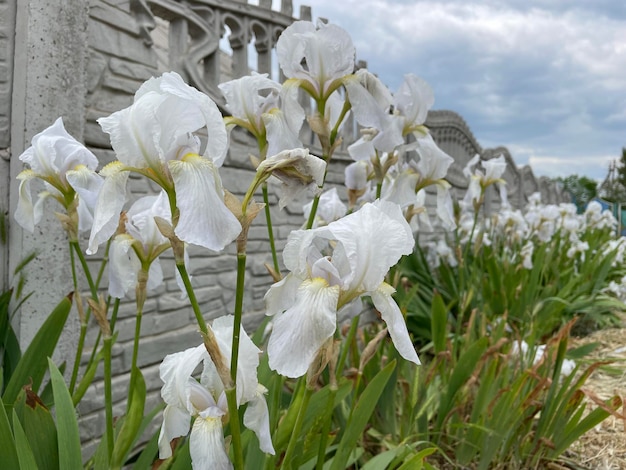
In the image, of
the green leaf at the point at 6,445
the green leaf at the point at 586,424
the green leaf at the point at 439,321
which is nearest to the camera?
the green leaf at the point at 6,445

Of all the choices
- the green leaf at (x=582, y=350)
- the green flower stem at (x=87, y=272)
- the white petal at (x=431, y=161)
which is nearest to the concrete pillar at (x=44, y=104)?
the green flower stem at (x=87, y=272)

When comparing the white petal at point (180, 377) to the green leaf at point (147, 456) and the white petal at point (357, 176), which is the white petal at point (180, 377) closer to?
the green leaf at point (147, 456)

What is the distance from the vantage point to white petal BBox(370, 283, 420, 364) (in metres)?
0.86

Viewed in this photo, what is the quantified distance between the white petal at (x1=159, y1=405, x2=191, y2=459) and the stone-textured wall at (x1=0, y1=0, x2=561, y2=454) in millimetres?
1685

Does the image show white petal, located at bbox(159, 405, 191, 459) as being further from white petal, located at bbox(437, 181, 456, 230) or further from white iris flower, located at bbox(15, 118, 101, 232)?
white petal, located at bbox(437, 181, 456, 230)

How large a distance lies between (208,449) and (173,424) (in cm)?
14

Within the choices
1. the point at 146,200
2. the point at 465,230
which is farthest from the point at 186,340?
the point at 465,230

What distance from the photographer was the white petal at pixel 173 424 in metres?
0.94

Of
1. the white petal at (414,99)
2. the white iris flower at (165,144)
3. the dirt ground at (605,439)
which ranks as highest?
the white petal at (414,99)

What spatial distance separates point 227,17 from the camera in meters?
3.47

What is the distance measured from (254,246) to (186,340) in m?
0.85

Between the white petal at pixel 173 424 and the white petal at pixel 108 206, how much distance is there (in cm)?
31

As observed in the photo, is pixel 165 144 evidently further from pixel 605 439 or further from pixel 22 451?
pixel 605 439

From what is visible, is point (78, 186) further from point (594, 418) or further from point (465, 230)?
point (465, 230)
